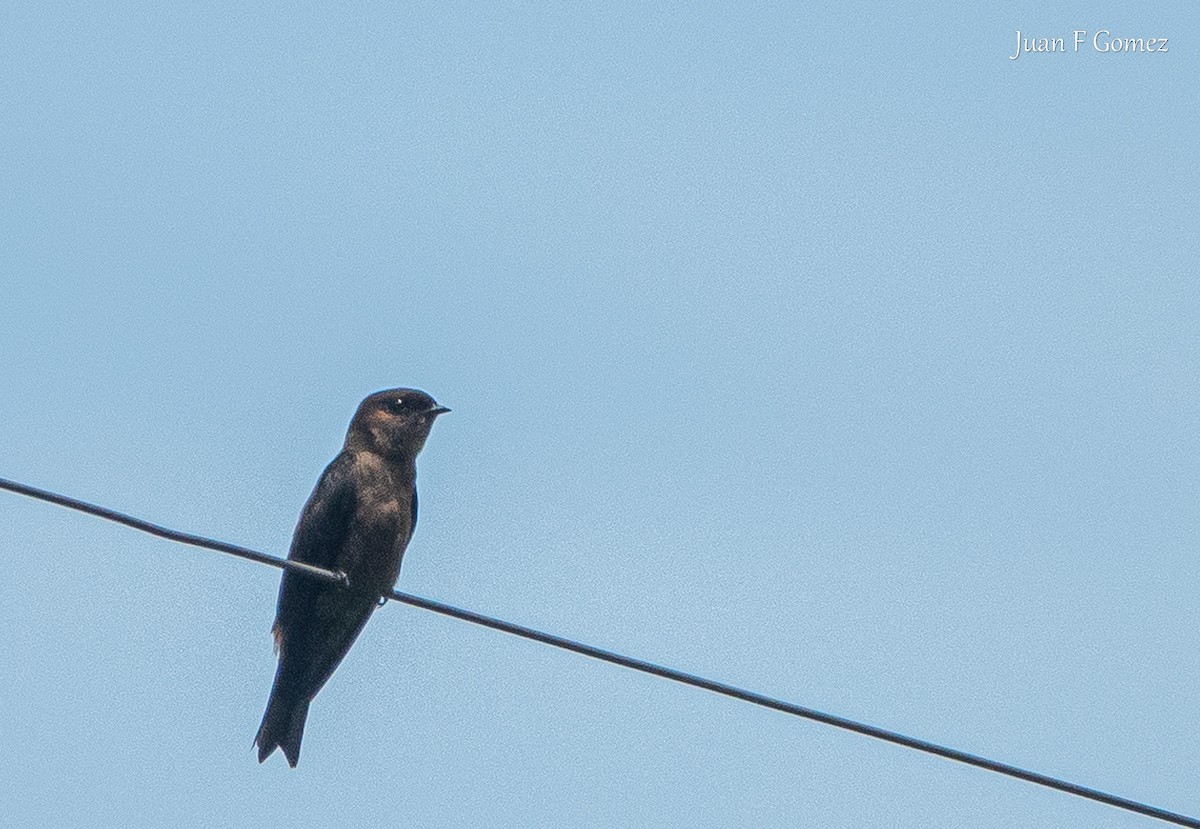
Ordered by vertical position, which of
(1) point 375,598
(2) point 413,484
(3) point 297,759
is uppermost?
(2) point 413,484

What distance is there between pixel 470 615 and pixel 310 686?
13.5ft

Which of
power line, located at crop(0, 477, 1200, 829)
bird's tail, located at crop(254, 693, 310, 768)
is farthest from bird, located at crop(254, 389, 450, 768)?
power line, located at crop(0, 477, 1200, 829)

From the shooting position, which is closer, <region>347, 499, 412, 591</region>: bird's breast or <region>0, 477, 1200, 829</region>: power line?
<region>0, 477, 1200, 829</region>: power line

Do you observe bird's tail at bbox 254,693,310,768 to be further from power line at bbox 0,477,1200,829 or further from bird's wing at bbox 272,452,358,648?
power line at bbox 0,477,1200,829

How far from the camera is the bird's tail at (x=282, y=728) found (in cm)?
905

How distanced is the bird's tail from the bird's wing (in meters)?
0.38

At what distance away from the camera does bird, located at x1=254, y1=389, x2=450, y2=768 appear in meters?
9.15

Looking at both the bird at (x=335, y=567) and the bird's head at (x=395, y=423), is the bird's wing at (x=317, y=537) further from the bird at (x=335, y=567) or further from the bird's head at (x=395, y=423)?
the bird's head at (x=395, y=423)

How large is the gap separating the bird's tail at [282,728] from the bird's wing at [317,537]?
14.8 inches

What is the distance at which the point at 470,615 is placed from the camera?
5.49 m

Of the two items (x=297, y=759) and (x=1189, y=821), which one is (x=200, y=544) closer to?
(x=1189, y=821)

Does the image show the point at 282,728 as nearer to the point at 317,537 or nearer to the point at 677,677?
the point at 317,537

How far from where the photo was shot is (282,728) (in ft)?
30.0

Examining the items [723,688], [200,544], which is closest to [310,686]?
[200,544]
